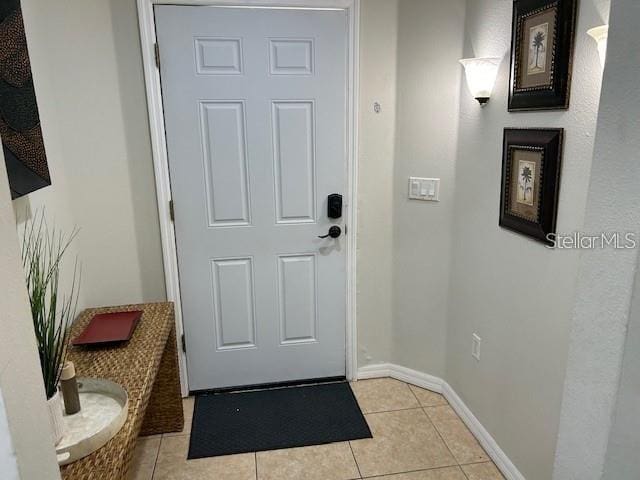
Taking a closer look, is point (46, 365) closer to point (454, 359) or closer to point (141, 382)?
point (141, 382)

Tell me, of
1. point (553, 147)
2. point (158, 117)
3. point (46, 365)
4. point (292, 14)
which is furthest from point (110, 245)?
point (553, 147)

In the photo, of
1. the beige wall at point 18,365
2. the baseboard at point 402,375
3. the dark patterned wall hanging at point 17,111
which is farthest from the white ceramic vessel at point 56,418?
the baseboard at point 402,375

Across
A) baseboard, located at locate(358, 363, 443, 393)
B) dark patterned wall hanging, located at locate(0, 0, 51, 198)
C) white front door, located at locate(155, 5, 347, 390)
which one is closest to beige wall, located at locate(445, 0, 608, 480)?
baseboard, located at locate(358, 363, 443, 393)

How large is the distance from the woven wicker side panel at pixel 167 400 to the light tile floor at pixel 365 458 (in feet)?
0.16

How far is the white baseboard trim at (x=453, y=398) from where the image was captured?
213 cm

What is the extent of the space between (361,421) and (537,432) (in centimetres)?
88

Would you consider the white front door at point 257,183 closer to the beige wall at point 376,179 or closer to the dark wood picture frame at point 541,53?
the beige wall at point 376,179

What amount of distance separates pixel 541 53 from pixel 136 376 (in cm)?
182

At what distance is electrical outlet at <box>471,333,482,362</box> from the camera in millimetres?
2334

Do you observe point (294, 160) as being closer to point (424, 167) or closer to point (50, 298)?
point (424, 167)

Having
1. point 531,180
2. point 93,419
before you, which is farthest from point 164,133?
point 531,180

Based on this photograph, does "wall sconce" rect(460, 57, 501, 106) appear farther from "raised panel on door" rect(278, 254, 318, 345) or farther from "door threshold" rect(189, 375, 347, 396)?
"door threshold" rect(189, 375, 347, 396)

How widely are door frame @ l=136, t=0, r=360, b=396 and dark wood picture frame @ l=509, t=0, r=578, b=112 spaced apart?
2.69ft

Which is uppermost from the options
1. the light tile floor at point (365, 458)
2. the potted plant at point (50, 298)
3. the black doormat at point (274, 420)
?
the potted plant at point (50, 298)
